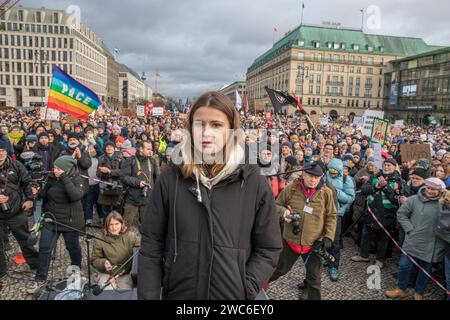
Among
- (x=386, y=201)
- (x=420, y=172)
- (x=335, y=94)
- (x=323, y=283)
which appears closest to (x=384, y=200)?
(x=386, y=201)

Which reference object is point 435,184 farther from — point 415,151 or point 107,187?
point 107,187

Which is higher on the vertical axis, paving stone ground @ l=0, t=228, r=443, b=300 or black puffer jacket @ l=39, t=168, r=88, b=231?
black puffer jacket @ l=39, t=168, r=88, b=231

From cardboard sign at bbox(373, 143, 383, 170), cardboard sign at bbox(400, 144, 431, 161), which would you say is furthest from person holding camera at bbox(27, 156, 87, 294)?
cardboard sign at bbox(400, 144, 431, 161)

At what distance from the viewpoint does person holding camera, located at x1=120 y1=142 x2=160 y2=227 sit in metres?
6.12

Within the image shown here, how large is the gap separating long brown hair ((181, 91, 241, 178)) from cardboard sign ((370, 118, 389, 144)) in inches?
373

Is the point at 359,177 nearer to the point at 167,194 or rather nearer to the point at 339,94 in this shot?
the point at 167,194

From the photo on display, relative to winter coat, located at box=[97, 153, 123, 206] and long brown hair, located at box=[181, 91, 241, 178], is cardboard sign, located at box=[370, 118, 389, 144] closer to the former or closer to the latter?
winter coat, located at box=[97, 153, 123, 206]

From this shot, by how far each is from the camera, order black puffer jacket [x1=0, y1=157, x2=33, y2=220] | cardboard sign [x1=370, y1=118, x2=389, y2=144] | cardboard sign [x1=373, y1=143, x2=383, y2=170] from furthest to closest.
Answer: cardboard sign [x1=370, y1=118, x2=389, y2=144] < cardboard sign [x1=373, y1=143, x2=383, y2=170] < black puffer jacket [x1=0, y1=157, x2=33, y2=220]

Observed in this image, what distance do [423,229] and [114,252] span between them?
4.36 metres

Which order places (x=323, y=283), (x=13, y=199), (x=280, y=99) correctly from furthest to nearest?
(x=280, y=99)
(x=323, y=283)
(x=13, y=199)

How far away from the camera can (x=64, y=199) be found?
4598mm

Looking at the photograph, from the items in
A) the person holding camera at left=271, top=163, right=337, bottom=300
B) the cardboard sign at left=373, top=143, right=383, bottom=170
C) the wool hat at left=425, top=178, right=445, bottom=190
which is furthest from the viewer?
the cardboard sign at left=373, top=143, right=383, bottom=170
